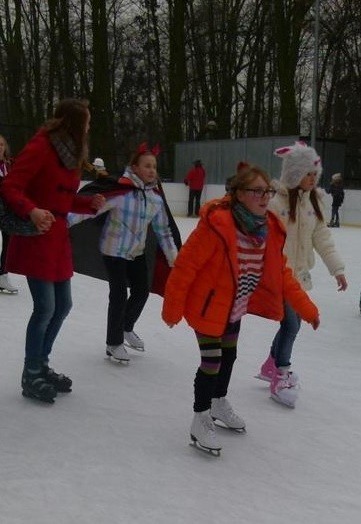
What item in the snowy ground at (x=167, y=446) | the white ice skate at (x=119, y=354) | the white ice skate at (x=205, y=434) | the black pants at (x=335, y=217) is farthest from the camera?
the black pants at (x=335, y=217)

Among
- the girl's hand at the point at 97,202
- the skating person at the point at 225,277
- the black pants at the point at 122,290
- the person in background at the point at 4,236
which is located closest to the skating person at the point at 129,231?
the black pants at the point at 122,290

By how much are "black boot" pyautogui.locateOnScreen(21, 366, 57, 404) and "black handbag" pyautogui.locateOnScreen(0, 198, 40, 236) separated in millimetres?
725

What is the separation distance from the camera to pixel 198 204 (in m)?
17.7

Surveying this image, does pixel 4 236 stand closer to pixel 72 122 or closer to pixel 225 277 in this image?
pixel 72 122

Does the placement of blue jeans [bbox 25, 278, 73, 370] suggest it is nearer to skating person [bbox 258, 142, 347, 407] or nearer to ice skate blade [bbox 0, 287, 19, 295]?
skating person [bbox 258, 142, 347, 407]

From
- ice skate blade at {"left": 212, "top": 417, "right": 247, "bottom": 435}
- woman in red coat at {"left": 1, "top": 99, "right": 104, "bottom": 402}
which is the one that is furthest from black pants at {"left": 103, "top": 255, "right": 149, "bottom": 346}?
ice skate blade at {"left": 212, "top": 417, "right": 247, "bottom": 435}

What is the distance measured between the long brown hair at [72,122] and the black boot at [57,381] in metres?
1.06

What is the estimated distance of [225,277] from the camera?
266 centimetres

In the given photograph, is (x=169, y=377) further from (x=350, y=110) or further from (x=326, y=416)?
(x=350, y=110)

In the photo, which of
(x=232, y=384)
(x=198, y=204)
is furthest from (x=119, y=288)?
(x=198, y=204)

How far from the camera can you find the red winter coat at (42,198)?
9.57ft

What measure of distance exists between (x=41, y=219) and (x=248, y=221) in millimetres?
830

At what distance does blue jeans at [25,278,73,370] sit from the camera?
10.1 feet

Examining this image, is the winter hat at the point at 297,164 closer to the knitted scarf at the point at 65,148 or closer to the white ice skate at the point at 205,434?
the knitted scarf at the point at 65,148
